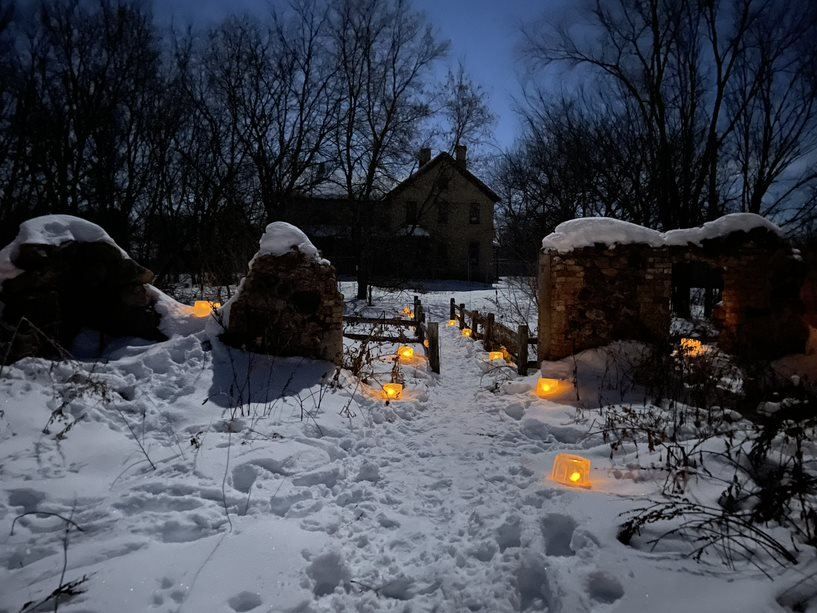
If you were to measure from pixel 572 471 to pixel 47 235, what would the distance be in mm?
7487

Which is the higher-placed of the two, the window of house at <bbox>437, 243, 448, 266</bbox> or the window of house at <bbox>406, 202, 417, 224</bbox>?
the window of house at <bbox>406, 202, 417, 224</bbox>

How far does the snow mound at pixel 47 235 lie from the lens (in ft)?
17.1

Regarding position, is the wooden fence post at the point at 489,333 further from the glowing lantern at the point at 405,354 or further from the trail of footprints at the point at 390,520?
the trail of footprints at the point at 390,520

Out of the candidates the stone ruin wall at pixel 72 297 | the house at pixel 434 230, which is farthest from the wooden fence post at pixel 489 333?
the house at pixel 434 230

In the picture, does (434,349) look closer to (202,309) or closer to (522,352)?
(522,352)

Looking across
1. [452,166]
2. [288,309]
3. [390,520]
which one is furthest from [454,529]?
[452,166]

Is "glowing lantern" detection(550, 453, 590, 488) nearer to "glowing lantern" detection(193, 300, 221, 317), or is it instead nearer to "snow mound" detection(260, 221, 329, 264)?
"snow mound" detection(260, 221, 329, 264)

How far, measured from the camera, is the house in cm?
2178

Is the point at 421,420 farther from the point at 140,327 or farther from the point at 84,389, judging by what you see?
the point at 140,327

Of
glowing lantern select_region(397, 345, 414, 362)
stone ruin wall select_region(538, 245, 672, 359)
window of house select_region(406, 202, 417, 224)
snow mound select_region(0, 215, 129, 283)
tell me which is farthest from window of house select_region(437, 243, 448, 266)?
snow mound select_region(0, 215, 129, 283)

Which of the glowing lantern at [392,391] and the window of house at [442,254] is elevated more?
the window of house at [442,254]

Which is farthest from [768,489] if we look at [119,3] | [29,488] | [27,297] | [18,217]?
[119,3]

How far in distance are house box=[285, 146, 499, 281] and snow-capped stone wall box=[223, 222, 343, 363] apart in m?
13.9

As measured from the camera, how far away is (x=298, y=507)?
3.02m
